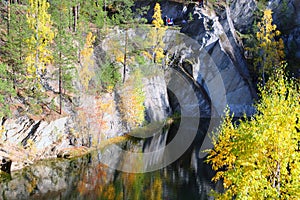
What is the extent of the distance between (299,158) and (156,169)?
59.8ft

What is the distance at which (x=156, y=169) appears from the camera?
2817 cm

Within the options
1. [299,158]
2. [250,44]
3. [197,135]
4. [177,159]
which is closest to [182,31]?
[250,44]

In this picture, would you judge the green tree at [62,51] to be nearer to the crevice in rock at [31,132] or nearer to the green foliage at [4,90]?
the crevice in rock at [31,132]

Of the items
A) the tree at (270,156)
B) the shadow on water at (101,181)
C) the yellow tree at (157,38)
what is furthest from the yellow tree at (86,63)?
the tree at (270,156)

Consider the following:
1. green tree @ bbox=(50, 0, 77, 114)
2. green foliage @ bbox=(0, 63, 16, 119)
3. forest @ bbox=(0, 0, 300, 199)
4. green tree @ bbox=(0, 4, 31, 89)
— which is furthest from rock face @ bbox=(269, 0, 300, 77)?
green foliage @ bbox=(0, 63, 16, 119)

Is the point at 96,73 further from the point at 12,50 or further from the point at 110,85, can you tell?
the point at 12,50

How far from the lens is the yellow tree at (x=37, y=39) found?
3055 centimetres

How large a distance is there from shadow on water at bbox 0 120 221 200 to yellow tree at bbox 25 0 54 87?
28.3 feet

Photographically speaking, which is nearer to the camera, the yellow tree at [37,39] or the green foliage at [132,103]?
the yellow tree at [37,39]

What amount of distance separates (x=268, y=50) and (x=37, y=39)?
35.6 meters

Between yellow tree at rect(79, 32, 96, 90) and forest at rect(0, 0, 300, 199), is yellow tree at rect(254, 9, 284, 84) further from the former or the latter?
yellow tree at rect(79, 32, 96, 90)

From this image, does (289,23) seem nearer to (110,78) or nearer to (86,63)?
(110,78)

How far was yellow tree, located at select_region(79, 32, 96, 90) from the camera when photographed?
37.3 m

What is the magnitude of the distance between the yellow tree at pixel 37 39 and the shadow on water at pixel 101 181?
8.63 meters
